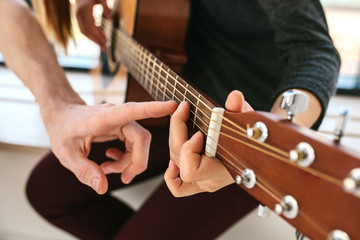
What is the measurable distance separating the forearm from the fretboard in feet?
0.39

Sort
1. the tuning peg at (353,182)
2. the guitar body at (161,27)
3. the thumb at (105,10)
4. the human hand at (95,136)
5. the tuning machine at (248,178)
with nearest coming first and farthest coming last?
the tuning peg at (353,182), the tuning machine at (248,178), the human hand at (95,136), the guitar body at (161,27), the thumb at (105,10)

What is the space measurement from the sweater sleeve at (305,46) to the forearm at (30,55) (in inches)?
13.1

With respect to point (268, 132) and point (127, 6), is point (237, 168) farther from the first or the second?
point (127, 6)

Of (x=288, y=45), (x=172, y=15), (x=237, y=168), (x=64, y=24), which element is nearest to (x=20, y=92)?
(x=64, y=24)

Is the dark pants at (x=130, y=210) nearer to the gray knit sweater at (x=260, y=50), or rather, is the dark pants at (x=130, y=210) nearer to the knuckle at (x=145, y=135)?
the knuckle at (x=145, y=135)

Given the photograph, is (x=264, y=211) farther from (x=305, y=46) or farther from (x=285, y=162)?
(x=305, y=46)

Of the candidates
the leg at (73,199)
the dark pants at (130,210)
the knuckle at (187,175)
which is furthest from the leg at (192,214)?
the knuckle at (187,175)

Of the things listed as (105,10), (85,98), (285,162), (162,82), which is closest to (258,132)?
(285,162)

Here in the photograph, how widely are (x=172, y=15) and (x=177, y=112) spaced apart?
0.41m

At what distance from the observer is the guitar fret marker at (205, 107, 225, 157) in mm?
332

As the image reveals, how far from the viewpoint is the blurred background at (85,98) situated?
897mm

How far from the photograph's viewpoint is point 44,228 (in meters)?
1.03

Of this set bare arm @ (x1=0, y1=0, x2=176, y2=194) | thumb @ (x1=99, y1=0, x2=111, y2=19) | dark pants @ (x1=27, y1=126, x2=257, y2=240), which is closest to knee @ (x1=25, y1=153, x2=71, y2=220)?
dark pants @ (x1=27, y1=126, x2=257, y2=240)

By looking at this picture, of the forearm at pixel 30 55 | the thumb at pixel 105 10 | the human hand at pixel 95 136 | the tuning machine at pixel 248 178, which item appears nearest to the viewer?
the tuning machine at pixel 248 178
